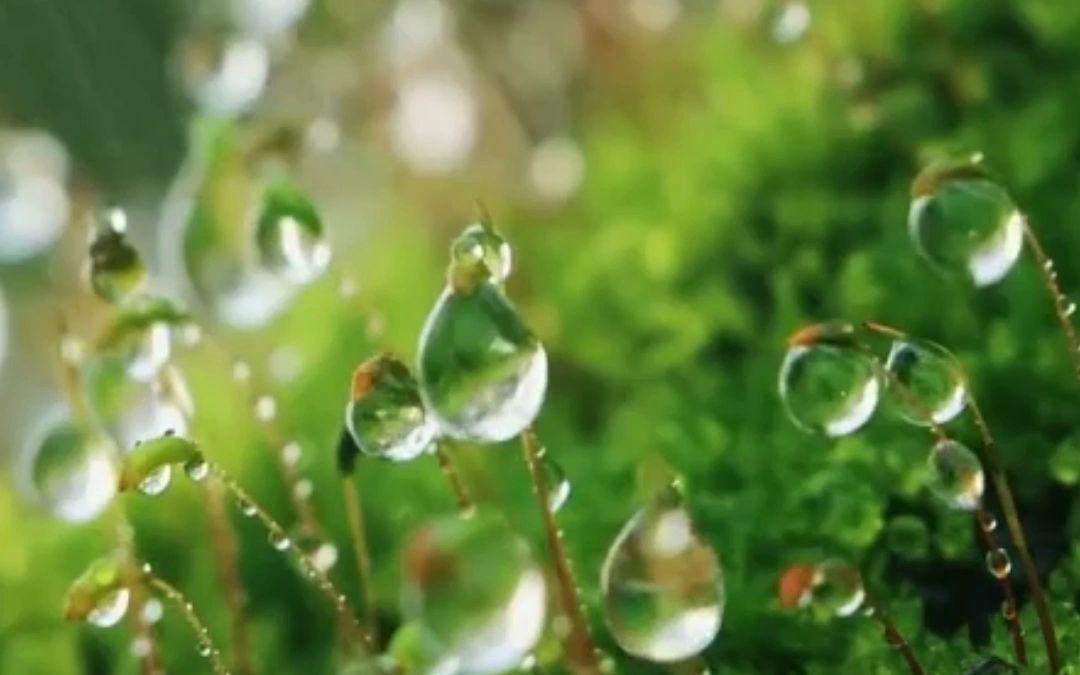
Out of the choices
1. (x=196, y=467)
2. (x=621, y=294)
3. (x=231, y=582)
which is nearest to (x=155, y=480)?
(x=196, y=467)

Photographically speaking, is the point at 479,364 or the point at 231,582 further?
the point at 231,582

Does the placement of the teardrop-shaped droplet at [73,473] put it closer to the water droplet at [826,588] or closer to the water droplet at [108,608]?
the water droplet at [108,608]

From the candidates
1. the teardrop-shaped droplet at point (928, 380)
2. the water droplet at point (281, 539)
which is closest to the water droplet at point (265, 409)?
the water droplet at point (281, 539)

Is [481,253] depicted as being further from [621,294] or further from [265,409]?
[621,294]

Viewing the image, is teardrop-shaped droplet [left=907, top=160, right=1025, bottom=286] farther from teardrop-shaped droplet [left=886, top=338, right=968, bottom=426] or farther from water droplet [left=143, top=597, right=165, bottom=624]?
water droplet [left=143, top=597, right=165, bottom=624]

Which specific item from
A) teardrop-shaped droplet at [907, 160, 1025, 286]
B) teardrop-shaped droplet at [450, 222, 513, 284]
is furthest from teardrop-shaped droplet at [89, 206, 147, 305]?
teardrop-shaped droplet at [907, 160, 1025, 286]
